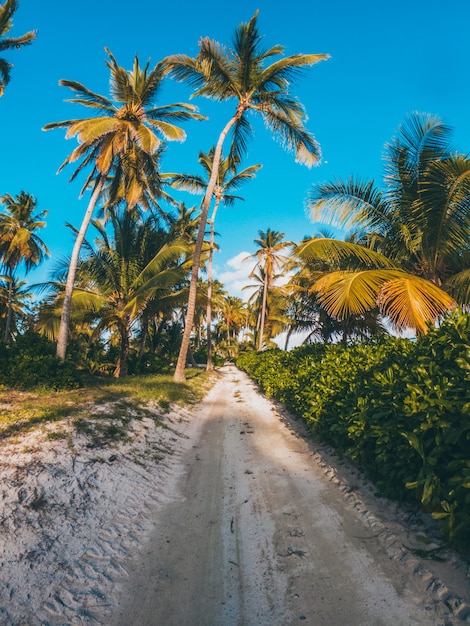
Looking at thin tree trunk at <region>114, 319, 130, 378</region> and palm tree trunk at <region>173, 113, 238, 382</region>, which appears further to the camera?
thin tree trunk at <region>114, 319, 130, 378</region>

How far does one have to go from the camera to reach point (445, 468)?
2.47 m

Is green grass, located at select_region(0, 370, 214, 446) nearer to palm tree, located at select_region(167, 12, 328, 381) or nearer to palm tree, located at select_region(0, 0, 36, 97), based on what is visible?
palm tree, located at select_region(167, 12, 328, 381)

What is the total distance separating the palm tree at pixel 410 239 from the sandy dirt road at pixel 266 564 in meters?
3.90

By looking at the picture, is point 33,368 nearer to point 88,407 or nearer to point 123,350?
point 88,407

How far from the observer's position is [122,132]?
12.6m

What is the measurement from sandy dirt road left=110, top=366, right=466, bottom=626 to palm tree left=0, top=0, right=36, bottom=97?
16860 mm

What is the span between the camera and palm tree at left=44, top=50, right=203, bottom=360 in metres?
11.5

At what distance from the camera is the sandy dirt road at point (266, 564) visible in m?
2.12

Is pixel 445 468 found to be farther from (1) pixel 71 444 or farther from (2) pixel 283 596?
(1) pixel 71 444

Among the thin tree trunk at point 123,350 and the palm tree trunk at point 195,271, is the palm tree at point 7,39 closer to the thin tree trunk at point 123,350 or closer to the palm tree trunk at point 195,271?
the palm tree trunk at point 195,271

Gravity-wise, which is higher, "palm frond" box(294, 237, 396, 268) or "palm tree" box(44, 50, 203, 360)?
"palm tree" box(44, 50, 203, 360)

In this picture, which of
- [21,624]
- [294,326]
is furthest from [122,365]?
[21,624]

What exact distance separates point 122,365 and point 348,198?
479 inches

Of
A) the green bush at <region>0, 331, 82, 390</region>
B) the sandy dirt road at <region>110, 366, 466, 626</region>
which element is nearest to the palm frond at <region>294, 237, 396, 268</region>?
the sandy dirt road at <region>110, 366, 466, 626</region>
